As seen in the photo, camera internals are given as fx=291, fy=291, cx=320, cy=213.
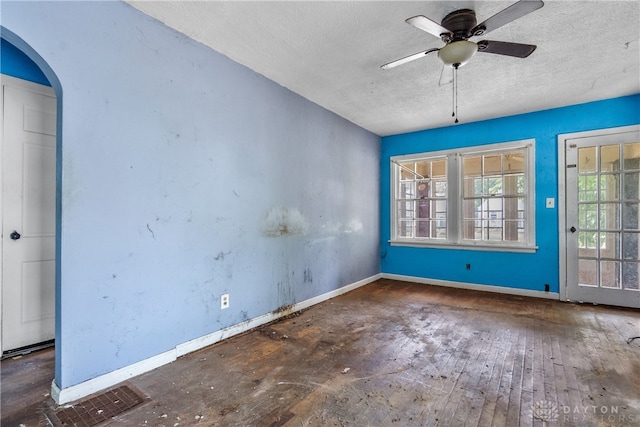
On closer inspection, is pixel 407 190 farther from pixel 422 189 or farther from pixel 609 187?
pixel 609 187

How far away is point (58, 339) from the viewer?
1.76 meters

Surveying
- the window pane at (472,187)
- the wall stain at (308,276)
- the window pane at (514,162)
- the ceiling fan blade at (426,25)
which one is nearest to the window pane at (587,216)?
the window pane at (514,162)

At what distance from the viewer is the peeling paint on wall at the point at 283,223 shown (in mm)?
3148

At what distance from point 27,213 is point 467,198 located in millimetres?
5292

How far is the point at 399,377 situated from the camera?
204 centimetres

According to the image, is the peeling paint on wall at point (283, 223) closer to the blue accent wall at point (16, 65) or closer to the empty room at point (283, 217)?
the empty room at point (283, 217)

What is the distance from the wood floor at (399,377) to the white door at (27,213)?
0.34 metres

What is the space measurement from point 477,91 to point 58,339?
14.5 ft

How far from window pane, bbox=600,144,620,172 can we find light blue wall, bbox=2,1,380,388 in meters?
3.85

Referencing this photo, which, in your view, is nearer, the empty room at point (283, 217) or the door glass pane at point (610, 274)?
the empty room at point (283, 217)

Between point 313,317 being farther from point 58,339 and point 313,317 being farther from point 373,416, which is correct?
point 58,339

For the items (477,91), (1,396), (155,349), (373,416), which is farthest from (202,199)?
(477,91)

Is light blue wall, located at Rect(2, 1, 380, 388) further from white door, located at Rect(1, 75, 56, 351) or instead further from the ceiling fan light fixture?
the ceiling fan light fixture

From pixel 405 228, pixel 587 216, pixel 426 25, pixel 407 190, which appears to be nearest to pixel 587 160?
pixel 587 216
